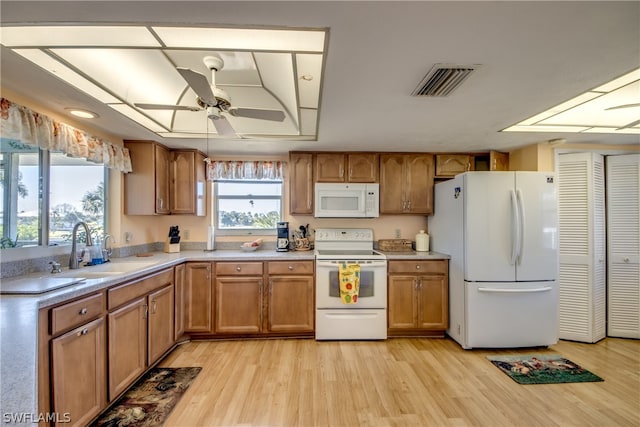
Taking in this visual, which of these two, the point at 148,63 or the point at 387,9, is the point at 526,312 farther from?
→ the point at 148,63

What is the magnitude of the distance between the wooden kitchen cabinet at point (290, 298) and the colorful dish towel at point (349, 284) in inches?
13.4

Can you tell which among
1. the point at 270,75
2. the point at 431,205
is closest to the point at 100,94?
the point at 270,75

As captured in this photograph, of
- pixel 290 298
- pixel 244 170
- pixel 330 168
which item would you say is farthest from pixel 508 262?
pixel 244 170

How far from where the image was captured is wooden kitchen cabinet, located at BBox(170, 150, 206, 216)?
3316 millimetres

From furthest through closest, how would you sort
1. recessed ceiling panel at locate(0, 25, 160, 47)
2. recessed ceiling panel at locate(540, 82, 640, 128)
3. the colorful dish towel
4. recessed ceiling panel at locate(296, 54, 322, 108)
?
the colorful dish towel, recessed ceiling panel at locate(540, 82, 640, 128), recessed ceiling panel at locate(296, 54, 322, 108), recessed ceiling panel at locate(0, 25, 160, 47)

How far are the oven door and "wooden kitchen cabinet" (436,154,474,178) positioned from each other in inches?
58.7

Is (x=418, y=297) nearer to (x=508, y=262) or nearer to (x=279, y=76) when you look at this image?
(x=508, y=262)

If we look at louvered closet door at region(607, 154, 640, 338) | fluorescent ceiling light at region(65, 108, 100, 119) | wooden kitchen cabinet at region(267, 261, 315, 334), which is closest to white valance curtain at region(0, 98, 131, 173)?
fluorescent ceiling light at region(65, 108, 100, 119)

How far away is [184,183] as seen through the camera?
334 centimetres

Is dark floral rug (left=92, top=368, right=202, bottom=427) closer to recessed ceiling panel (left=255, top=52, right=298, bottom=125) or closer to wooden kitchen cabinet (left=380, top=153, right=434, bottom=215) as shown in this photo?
recessed ceiling panel (left=255, top=52, right=298, bottom=125)

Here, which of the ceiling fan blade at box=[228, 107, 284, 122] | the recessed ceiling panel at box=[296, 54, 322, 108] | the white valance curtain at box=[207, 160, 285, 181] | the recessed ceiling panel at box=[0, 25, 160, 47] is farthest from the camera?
the white valance curtain at box=[207, 160, 285, 181]

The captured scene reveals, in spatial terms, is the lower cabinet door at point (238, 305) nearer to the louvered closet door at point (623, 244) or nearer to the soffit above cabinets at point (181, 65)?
the soffit above cabinets at point (181, 65)

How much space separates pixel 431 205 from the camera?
3.53 meters

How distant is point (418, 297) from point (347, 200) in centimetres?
141
